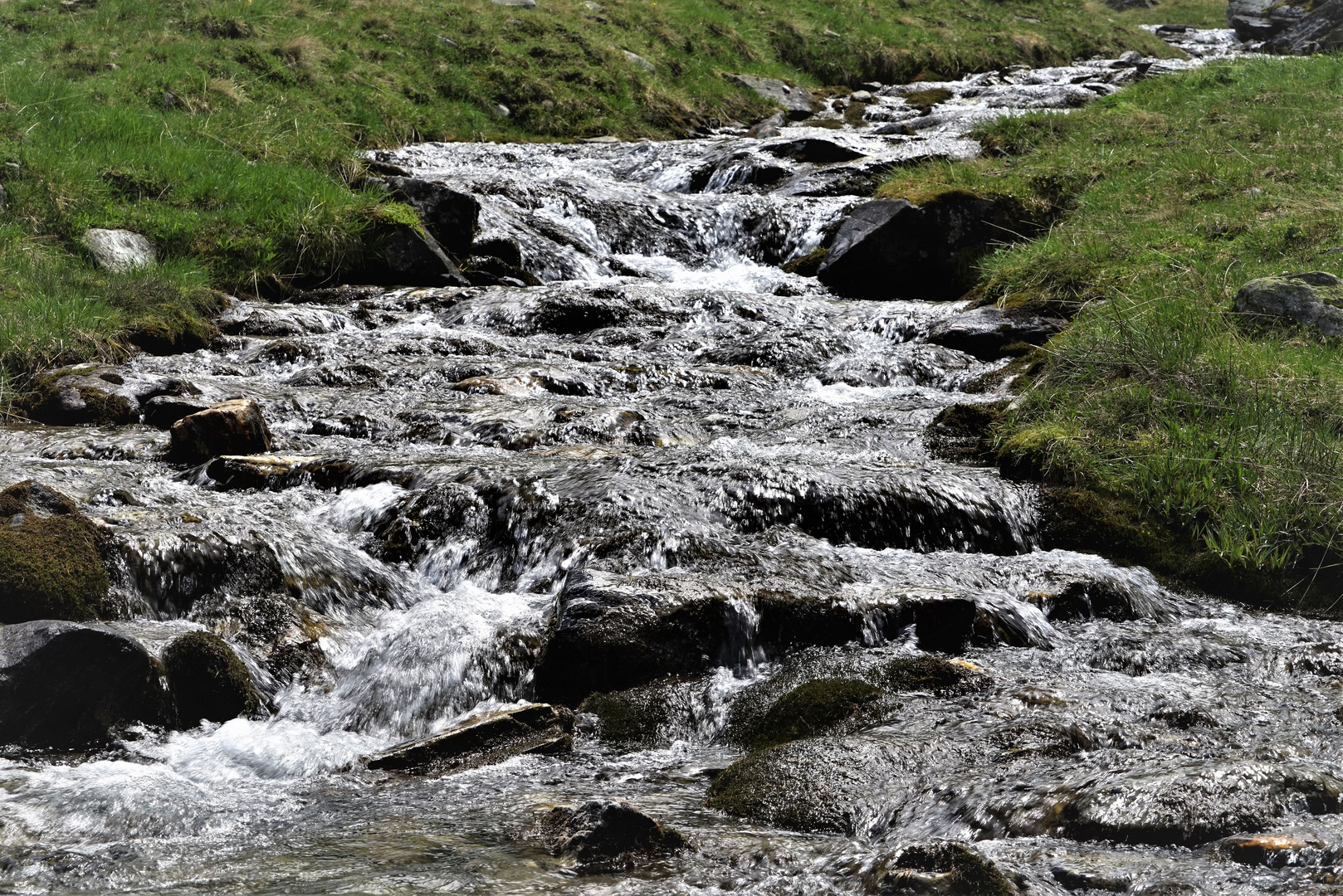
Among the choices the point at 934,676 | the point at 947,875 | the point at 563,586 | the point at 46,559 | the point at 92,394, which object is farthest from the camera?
the point at 92,394

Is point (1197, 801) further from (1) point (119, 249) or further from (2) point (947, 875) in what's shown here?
(1) point (119, 249)

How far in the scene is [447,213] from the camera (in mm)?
13016

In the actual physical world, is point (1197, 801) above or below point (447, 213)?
below

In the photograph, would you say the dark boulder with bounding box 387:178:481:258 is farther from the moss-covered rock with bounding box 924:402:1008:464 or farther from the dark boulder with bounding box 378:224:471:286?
the moss-covered rock with bounding box 924:402:1008:464

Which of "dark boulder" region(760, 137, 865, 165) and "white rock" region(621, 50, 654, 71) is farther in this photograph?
"white rock" region(621, 50, 654, 71)

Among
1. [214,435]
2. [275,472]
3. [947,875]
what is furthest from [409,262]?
[947,875]

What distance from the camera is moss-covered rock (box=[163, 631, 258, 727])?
4.37 metres

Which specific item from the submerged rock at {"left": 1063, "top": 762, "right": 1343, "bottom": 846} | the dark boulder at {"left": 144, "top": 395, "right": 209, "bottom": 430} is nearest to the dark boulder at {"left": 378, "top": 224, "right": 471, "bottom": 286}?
the dark boulder at {"left": 144, "top": 395, "right": 209, "bottom": 430}

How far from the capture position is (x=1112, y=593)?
5.79m

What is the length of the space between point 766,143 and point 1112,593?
13806 millimetres

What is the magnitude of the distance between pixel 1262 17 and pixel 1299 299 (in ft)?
107

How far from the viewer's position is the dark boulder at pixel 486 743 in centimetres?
414

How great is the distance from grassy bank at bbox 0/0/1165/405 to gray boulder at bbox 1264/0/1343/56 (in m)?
6.95

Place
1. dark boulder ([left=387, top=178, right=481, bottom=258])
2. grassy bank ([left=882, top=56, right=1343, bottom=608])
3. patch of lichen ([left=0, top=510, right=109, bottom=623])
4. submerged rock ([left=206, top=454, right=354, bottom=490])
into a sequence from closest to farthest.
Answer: patch of lichen ([left=0, top=510, right=109, bottom=623])
grassy bank ([left=882, top=56, right=1343, bottom=608])
submerged rock ([left=206, top=454, right=354, bottom=490])
dark boulder ([left=387, top=178, right=481, bottom=258])
